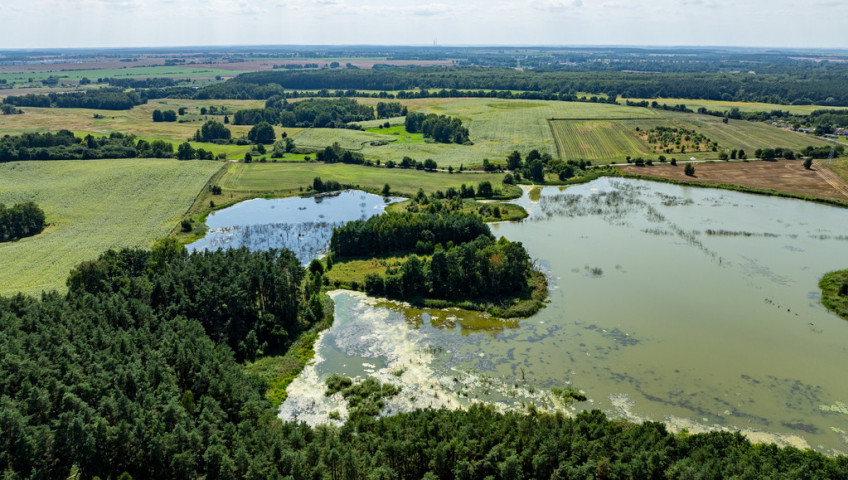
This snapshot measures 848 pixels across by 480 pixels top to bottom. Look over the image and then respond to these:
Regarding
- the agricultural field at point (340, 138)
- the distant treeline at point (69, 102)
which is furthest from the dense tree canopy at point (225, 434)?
the distant treeline at point (69, 102)

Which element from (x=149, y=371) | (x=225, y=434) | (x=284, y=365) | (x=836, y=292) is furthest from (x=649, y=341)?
(x=149, y=371)

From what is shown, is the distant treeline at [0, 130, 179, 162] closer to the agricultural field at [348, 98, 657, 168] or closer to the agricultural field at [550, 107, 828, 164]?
the agricultural field at [348, 98, 657, 168]

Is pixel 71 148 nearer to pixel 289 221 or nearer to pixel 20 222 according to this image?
pixel 20 222

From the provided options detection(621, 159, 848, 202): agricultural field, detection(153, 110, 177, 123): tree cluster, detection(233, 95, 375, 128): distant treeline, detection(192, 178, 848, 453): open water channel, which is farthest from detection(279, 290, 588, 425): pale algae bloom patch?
detection(153, 110, 177, 123): tree cluster

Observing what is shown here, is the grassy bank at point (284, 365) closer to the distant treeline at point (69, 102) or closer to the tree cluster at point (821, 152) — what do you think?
the tree cluster at point (821, 152)

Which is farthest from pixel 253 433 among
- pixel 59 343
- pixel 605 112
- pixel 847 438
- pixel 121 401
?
pixel 605 112

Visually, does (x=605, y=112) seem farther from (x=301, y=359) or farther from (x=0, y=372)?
(x=0, y=372)

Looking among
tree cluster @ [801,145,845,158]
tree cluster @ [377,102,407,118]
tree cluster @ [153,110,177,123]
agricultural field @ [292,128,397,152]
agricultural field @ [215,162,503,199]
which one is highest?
tree cluster @ [377,102,407,118]
